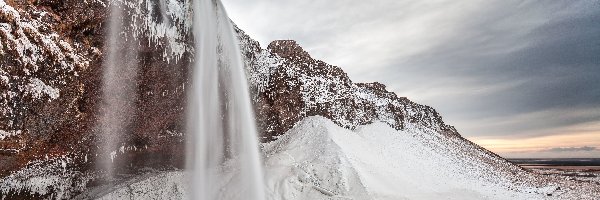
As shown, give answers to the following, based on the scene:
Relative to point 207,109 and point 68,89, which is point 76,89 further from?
point 207,109

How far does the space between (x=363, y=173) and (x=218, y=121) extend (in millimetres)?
5452

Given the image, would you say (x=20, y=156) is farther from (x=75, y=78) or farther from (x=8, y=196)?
(x=75, y=78)

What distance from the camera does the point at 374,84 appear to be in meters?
28.4

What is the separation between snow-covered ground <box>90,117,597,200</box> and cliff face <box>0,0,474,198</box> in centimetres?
177

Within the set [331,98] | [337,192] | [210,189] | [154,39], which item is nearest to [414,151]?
[331,98]

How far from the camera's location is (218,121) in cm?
1292

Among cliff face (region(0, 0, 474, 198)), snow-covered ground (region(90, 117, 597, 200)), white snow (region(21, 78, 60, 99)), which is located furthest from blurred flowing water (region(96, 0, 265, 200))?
white snow (region(21, 78, 60, 99))

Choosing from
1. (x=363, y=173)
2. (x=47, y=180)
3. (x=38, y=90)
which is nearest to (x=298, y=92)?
(x=363, y=173)

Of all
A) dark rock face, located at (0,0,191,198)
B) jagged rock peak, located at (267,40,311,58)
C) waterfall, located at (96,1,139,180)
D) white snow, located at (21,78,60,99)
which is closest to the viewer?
dark rock face, located at (0,0,191,198)

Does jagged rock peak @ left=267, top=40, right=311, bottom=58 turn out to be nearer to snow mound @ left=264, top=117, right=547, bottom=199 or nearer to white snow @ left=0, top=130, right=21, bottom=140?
snow mound @ left=264, top=117, right=547, bottom=199

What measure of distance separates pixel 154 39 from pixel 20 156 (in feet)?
14.3

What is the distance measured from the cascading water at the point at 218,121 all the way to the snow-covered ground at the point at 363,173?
0.74 m

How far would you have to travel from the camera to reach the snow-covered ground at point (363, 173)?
476 inches

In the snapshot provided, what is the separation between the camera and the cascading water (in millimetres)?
11445
